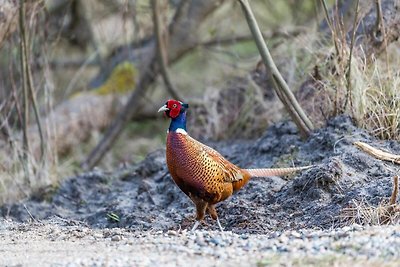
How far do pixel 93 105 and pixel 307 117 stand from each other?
182 inches

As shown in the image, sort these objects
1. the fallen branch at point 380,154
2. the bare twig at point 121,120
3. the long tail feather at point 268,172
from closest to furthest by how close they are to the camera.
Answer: the long tail feather at point 268,172, the fallen branch at point 380,154, the bare twig at point 121,120

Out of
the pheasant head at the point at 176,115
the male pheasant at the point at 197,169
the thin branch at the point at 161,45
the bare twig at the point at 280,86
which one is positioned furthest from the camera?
the thin branch at the point at 161,45

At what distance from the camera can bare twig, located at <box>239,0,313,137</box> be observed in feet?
25.0

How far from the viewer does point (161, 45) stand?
425 inches

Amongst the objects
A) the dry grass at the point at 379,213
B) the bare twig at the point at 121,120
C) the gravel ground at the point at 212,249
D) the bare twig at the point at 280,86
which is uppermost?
the bare twig at the point at 280,86

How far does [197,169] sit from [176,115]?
1.55 feet

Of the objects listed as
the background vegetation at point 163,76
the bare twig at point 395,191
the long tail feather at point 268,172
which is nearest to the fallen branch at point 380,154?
the background vegetation at point 163,76

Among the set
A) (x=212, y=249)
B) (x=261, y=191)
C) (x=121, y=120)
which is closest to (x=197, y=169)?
(x=212, y=249)

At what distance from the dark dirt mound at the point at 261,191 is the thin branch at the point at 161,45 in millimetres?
1829

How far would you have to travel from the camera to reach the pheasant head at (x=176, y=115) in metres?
6.45

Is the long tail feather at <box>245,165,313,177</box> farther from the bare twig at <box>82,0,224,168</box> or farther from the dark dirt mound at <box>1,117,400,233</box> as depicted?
the bare twig at <box>82,0,224,168</box>

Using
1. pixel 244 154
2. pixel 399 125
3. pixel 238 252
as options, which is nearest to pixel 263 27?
pixel 244 154

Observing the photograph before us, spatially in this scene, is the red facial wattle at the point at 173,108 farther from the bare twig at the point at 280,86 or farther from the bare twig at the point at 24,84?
the bare twig at the point at 24,84

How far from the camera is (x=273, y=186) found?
742 centimetres
